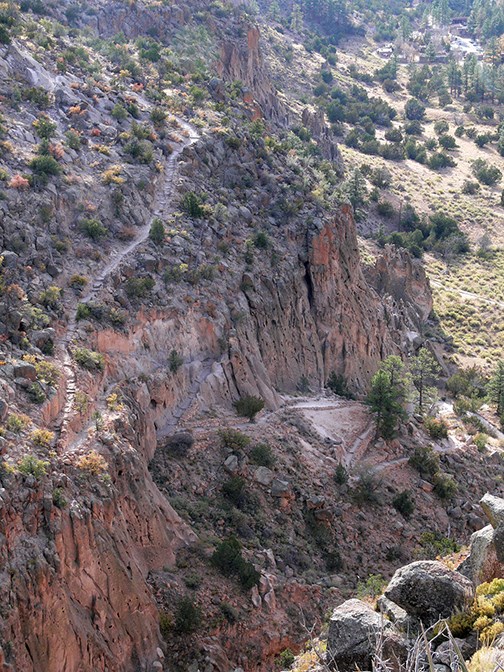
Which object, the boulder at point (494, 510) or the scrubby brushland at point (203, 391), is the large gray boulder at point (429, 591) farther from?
the boulder at point (494, 510)

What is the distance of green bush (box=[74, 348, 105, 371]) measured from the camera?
27622 mm

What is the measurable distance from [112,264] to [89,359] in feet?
26.2

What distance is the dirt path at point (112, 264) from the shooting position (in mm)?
24862

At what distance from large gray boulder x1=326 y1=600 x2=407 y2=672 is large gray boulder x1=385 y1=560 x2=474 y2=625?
0.72m

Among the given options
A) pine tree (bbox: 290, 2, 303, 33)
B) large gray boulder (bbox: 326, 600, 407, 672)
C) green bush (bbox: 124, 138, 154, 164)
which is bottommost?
large gray boulder (bbox: 326, 600, 407, 672)

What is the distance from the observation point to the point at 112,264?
34.6m

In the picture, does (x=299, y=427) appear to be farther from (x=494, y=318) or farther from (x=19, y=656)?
(x=494, y=318)

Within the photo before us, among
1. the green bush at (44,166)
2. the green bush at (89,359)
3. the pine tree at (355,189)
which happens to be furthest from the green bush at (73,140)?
the pine tree at (355,189)

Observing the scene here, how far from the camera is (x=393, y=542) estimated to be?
32.4m

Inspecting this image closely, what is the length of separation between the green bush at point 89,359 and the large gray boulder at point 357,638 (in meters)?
14.8

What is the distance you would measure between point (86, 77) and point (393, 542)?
3590 cm

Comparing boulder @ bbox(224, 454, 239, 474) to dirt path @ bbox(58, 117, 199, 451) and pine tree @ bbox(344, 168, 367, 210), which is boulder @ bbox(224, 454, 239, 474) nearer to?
dirt path @ bbox(58, 117, 199, 451)

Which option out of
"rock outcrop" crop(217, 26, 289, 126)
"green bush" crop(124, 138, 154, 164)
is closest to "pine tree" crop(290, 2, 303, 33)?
"rock outcrop" crop(217, 26, 289, 126)

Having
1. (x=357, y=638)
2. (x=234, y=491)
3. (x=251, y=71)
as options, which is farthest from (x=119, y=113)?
(x=251, y=71)
